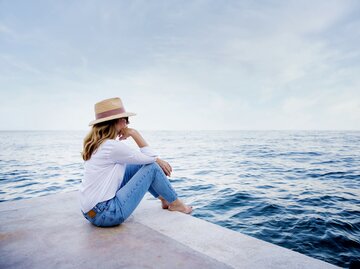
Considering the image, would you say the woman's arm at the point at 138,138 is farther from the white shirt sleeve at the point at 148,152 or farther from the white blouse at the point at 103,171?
the white blouse at the point at 103,171

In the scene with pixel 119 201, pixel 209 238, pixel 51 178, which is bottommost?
pixel 51 178

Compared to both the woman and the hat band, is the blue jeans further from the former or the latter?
the hat band

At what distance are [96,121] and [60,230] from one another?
123 cm

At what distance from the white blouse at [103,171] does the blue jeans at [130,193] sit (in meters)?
0.09

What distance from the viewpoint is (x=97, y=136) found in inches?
105

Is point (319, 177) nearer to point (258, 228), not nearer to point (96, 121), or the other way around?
point (258, 228)

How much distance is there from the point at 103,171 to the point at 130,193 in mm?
387

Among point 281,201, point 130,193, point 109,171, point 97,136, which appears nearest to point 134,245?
point 130,193

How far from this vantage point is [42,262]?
1.96 metres

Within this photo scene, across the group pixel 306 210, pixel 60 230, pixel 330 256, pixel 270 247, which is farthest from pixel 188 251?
pixel 306 210

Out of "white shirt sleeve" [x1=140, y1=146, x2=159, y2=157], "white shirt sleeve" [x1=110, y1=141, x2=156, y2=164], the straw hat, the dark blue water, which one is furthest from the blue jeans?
the dark blue water

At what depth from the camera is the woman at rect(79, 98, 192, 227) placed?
8.38 feet

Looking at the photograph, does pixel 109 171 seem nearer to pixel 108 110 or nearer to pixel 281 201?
pixel 108 110

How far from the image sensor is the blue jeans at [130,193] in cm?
260
